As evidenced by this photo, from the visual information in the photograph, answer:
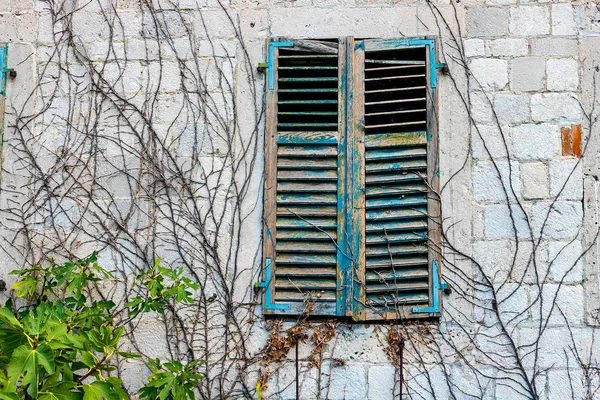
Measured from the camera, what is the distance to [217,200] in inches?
207

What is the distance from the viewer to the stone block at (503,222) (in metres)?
5.11

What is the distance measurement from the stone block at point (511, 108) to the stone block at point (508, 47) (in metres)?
0.26

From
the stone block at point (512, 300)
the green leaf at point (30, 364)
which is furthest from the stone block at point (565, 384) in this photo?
the green leaf at point (30, 364)

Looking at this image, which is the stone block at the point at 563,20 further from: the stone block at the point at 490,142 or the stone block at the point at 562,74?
the stone block at the point at 490,142

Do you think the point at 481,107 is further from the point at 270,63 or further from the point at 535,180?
the point at 270,63

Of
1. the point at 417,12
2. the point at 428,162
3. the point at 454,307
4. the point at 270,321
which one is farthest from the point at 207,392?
the point at 417,12

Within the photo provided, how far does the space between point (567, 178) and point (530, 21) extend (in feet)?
3.26

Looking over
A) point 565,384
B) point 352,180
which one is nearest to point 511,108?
point 352,180

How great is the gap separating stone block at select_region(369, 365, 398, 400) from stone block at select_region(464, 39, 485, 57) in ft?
6.32

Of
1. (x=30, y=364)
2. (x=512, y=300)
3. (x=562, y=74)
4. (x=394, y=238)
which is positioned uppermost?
(x=562, y=74)

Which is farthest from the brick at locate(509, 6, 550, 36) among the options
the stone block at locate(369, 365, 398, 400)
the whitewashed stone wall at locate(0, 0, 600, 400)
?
the stone block at locate(369, 365, 398, 400)

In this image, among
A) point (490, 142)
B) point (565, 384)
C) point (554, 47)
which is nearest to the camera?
point (565, 384)

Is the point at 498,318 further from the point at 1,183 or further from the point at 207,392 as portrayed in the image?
the point at 1,183

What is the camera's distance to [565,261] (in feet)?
16.6
